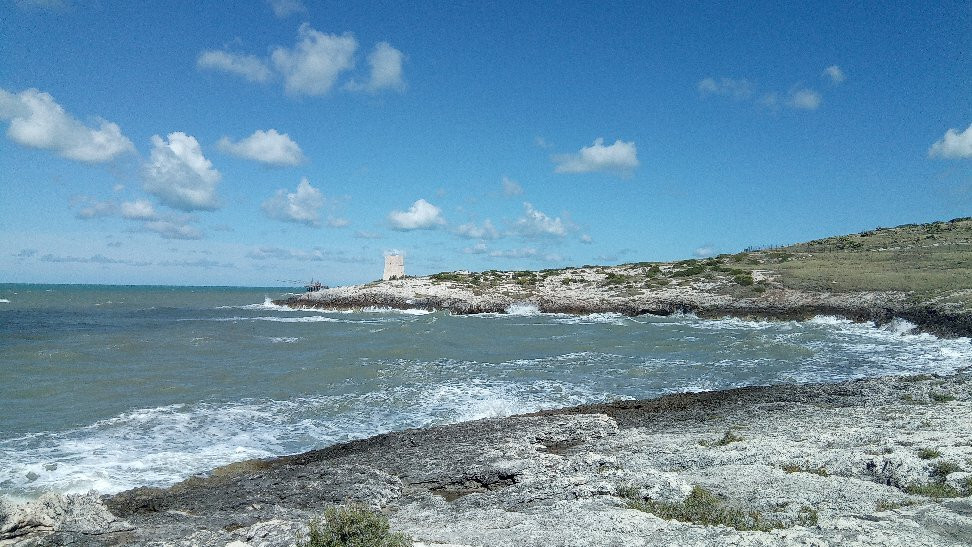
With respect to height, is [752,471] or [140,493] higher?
[752,471]

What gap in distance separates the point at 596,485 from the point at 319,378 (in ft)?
48.2

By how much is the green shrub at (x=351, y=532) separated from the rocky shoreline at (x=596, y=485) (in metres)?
0.93

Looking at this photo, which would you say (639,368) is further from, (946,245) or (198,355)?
(946,245)

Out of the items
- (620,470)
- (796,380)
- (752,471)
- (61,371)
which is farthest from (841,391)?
(61,371)

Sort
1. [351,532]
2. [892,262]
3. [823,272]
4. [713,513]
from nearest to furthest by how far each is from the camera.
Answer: [351,532] → [713,513] → [823,272] → [892,262]

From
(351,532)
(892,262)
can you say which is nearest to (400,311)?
(892,262)

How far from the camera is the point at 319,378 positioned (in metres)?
21.0

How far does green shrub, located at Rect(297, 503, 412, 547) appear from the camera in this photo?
5.80 metres

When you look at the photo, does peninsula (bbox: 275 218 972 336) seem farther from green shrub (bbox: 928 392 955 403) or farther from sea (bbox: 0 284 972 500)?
green shrub (bbox: 928 392 955 403)

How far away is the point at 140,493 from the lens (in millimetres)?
10047

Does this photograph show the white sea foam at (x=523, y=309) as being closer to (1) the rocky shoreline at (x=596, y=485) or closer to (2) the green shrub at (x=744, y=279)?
(2) the green shrub at (x=744, y=279)

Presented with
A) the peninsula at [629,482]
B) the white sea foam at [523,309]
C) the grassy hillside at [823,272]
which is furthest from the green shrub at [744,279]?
the peninsula at [629,482]

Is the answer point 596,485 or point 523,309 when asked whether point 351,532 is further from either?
point 523,309

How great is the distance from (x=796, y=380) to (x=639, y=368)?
5.21 metres
